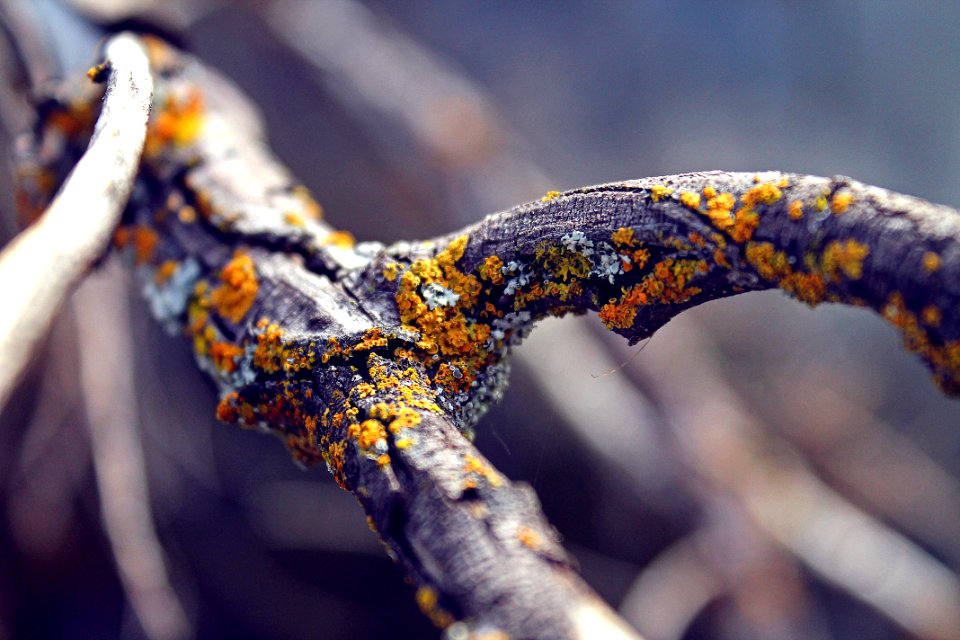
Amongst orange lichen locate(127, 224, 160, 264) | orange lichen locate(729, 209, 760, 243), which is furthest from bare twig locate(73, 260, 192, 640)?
orange lichen locate(729, 209, 760, 243)

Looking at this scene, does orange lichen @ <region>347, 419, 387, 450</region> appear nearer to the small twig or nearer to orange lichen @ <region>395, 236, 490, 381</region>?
orange lichen @ <region>395, 236, 490, 381</region>

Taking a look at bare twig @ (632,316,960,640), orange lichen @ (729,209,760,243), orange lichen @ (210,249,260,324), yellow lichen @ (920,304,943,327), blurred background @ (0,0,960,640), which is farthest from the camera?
bare twig @ (632,316,960,640)

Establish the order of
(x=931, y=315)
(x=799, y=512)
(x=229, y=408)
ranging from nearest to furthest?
(x=931, y=315) → (x=229, y=408) → (x=799, y=512)

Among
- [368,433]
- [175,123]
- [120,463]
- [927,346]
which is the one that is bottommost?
[120,463]

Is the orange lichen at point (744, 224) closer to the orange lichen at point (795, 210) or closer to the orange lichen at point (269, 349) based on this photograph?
the orange lichen at point (795, 210)

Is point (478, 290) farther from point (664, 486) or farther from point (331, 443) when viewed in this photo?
point (664, 486)

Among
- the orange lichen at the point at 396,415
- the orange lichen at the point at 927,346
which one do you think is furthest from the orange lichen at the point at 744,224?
the orange lichen at the point at 396,415

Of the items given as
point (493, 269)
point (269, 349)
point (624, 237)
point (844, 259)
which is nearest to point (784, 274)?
point (844, 259)

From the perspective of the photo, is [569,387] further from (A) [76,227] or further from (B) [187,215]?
(A) [76,227]
